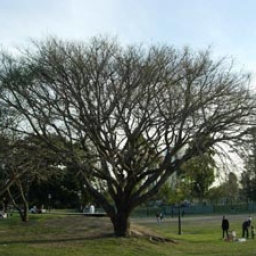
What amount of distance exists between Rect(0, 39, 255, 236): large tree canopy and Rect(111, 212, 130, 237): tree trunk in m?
2.44

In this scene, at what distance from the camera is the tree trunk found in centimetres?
3091

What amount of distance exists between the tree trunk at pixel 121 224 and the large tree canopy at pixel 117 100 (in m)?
2.44

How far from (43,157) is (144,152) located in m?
5.36

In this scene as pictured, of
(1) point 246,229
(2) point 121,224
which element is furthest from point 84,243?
(1) point 246,229

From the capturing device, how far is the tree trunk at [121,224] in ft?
101

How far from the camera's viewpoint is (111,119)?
97.5ft

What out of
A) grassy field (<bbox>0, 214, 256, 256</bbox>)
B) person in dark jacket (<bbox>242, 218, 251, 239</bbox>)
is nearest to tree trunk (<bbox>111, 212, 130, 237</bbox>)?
grassy field (<bbox>0, 214, 256, 256</bbox>)

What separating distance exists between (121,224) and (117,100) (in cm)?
681

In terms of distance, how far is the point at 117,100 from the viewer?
28.9 metres

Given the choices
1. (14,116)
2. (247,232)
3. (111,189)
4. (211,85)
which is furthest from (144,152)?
(247,232)

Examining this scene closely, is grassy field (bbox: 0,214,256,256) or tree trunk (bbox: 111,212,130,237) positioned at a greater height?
tree trunk (bbox: 111,212,130,237)

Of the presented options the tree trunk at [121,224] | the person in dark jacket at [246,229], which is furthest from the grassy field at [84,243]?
the person in dark jacket at [246,229]

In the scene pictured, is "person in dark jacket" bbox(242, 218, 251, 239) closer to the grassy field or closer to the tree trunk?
the grassy field

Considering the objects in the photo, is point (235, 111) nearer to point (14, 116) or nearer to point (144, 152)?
point (144, 152)
